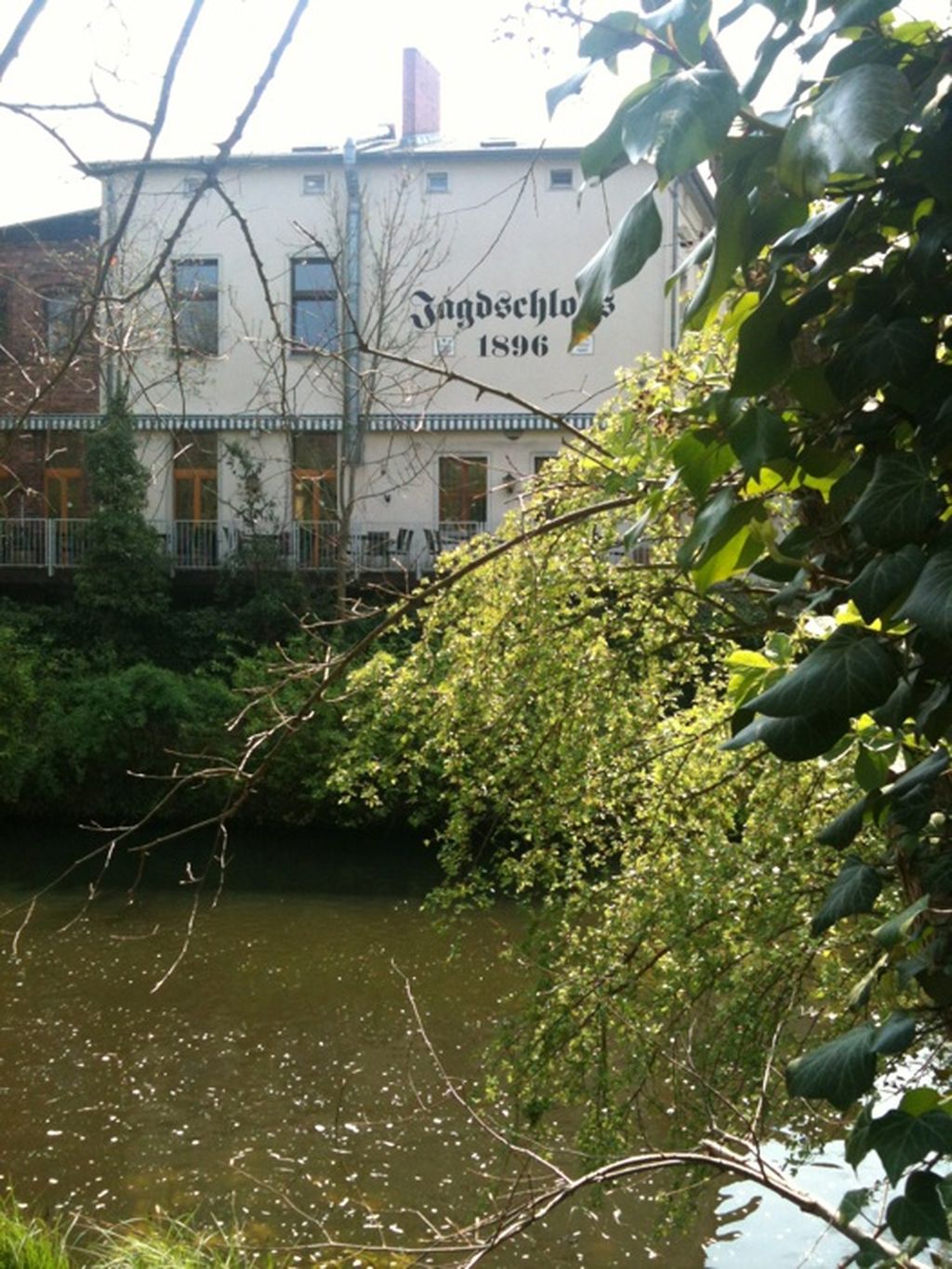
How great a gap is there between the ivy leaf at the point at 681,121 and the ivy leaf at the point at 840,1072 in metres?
0.67

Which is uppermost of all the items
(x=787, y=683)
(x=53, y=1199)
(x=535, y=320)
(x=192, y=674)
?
(x=535, y=320)

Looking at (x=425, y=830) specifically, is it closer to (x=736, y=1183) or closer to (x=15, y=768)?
(x=15, y=768)

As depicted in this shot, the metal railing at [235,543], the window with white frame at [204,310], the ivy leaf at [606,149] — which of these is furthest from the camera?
the metal railing at [235,543]

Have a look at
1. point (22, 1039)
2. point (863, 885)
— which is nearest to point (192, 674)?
point (22, 1039)

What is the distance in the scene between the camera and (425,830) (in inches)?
701

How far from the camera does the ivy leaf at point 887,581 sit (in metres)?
1.02

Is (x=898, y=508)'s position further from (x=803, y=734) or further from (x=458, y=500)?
(x=458, y=500)

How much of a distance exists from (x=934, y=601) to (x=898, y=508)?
0.46ft

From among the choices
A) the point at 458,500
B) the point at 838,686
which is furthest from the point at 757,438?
the point at 458,500

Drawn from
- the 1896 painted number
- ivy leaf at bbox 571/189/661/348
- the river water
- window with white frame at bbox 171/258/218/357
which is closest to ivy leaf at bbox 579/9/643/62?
ivy leaf at bbox 571/189/661/348

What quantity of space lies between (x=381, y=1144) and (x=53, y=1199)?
6.42 ft

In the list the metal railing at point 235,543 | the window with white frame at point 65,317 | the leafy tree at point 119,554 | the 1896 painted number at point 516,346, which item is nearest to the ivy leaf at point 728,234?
the window with white frame at point 65,317

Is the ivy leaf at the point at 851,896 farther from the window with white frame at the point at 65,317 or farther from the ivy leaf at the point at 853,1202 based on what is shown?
the window with white frame at the point at 65,317

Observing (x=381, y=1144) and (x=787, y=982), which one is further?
(x=381, y=1144)
